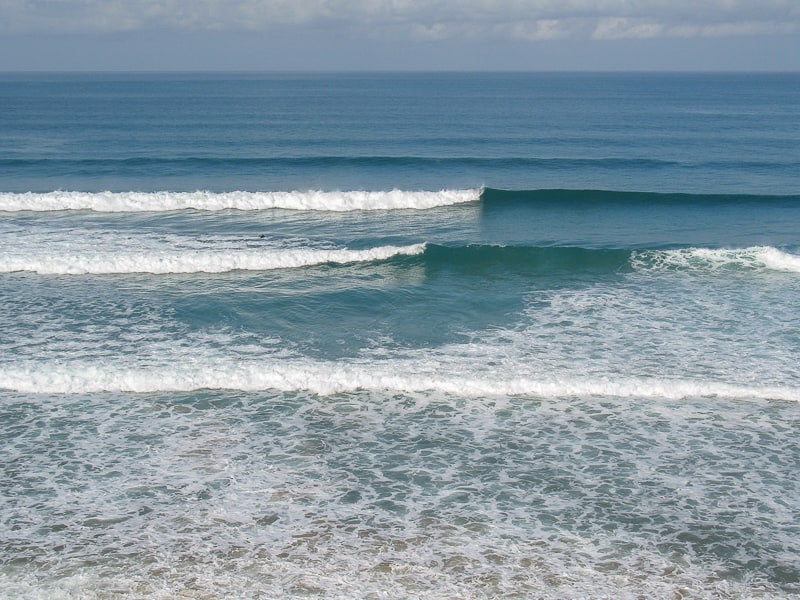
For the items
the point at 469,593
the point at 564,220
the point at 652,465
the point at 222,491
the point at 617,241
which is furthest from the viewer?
→ the point at 564,220

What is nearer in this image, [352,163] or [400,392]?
[400,392]

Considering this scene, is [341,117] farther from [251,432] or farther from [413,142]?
[251,432]

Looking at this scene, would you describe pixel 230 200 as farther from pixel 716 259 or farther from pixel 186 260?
pixel 716 259

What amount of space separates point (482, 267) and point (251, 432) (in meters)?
9.87

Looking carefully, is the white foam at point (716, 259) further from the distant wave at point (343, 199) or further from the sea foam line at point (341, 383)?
the sea foam line at point (341, 383)

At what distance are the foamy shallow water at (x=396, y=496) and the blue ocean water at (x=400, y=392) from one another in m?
0.04

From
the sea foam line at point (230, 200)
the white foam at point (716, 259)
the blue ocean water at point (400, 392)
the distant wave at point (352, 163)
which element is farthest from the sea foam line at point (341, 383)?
the distant wave at point (352, 163)

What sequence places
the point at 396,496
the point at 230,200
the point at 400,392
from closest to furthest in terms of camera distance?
the point at 396,496 → the point at 400,392 → the point at 230,200

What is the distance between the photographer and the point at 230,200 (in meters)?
25.5

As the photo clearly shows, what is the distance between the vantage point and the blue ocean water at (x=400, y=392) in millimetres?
8055

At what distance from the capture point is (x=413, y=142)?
39.9 metres

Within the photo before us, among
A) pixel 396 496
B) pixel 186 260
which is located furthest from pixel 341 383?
pixel 186 260

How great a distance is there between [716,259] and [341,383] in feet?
37.9

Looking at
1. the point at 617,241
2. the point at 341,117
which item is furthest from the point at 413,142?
the point at 617,241
